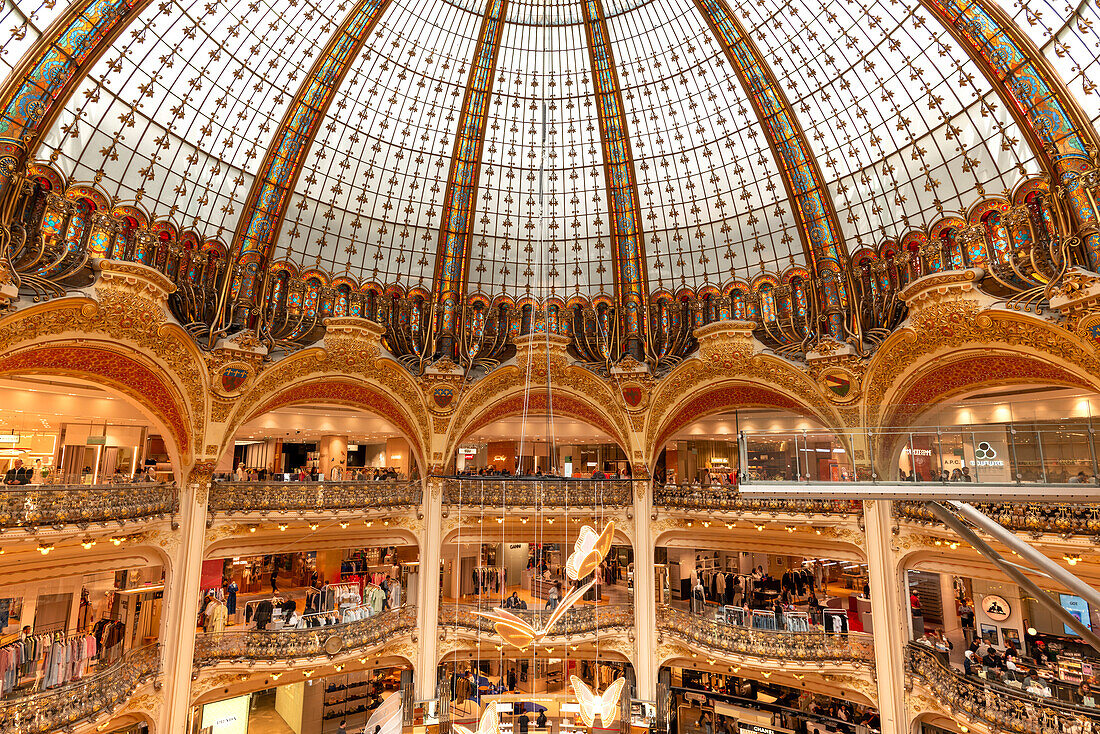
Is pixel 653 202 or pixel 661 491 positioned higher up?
pixel 653 202

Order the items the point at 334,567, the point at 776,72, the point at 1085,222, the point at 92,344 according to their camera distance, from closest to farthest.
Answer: the point at 1085,222 < the point at 92,344 < the point at 776,72 < the point at 334,567

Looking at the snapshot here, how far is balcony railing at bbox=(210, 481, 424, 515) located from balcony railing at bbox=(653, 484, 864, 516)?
1053cm

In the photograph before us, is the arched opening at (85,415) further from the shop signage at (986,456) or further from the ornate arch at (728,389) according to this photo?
the shop signage at (986,456)

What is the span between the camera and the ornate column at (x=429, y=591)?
25500 mm

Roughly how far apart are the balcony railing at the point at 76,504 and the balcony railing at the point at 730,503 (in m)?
18.6

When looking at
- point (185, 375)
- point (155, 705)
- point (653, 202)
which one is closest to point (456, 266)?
point (653, 202)

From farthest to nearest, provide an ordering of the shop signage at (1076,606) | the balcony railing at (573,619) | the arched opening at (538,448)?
the arched opening at (538,448), the balcony railing at (573,619), the shop signage at (1076,606)

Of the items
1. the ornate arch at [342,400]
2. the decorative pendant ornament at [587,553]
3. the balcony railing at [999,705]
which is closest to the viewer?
the decorative pendant ornament at [587,553]

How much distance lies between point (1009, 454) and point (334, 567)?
27923 millimetres

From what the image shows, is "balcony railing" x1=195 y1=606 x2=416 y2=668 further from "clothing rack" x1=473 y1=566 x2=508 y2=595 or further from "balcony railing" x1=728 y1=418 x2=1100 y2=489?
"balcony railing" x1=728 y1=418 x2=1100 y2=489

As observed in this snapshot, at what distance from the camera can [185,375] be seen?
21672mm

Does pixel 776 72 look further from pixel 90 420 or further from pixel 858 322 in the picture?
pixel 90 420

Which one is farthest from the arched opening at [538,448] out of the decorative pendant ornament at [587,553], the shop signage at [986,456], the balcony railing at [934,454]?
the shop signage at [986,456]

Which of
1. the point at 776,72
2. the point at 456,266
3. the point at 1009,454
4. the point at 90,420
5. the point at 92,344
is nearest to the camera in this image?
the point at 1009,454
